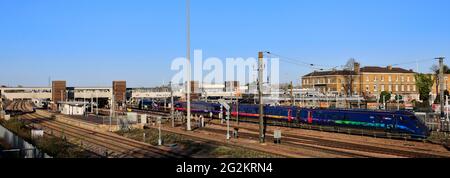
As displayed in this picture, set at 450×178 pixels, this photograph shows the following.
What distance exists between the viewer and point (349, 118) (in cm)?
4688

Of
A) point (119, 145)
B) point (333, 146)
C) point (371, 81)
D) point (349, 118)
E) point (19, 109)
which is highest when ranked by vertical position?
point (371, 81)

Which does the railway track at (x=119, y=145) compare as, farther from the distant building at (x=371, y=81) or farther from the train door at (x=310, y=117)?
the distant building at (x=371, y=81)

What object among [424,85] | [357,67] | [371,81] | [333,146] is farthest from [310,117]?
[371,81]

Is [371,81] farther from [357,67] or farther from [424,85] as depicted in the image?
[424,85]

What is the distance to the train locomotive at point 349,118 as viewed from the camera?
4044 centimetres

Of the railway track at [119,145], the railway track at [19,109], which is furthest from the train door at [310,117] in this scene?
the railway track at [19,109]

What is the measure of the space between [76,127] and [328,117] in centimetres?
3387

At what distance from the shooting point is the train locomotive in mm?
40438

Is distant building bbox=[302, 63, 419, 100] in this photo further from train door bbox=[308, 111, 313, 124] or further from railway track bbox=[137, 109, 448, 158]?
railway track bbox=[137, 109, 448, 158]

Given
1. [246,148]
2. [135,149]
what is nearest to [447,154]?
[246,148]

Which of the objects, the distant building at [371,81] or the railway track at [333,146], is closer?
the railway track at [333,146]

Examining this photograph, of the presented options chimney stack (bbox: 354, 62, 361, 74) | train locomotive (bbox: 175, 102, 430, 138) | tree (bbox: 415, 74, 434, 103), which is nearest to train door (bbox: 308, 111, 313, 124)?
train locomotive (bbox: 175, 102, 430, 138)
